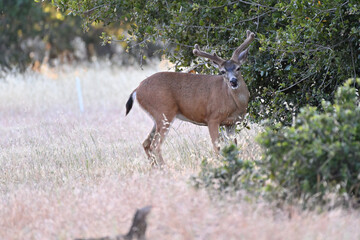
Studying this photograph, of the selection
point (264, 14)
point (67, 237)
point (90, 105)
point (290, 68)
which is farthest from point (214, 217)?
point (90, 105)

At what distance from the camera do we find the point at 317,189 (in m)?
5.81

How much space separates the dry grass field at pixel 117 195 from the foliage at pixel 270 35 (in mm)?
883

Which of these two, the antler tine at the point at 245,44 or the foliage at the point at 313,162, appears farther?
the antler tine at the point at 245,44

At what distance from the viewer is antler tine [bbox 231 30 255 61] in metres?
8.98

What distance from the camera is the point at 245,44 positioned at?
360 inches

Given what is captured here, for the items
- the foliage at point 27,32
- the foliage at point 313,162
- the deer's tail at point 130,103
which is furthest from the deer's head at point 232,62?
the foliage at point 27,32

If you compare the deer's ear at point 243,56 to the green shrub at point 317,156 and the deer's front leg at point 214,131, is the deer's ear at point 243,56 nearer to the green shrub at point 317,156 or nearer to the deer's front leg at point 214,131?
the deer's front leg at point 214,131

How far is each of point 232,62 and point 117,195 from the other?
3443 mm

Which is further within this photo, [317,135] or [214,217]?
[317,135]

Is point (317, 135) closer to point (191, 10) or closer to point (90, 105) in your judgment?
point (191, 10)

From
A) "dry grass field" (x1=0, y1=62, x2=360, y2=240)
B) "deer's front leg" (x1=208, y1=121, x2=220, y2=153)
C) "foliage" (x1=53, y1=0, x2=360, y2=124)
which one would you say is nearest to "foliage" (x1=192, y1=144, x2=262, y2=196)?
"dry grass field" (x1=0, y1=62, x2=360, y2=240)

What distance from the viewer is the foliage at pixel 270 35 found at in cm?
822

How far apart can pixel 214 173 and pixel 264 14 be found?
3.67 metres

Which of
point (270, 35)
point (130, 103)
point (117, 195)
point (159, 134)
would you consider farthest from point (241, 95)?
point (117, 195)
